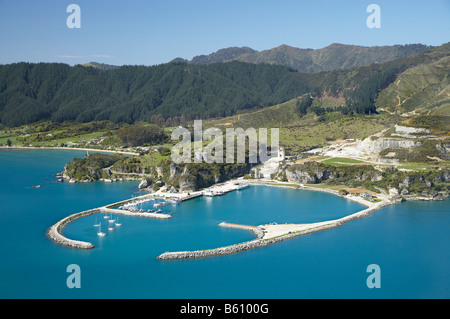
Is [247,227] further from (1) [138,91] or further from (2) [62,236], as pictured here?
(1) [138,91]

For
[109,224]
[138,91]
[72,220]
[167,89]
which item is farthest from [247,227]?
[138,91]

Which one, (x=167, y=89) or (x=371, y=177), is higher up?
(x=167, y=89)

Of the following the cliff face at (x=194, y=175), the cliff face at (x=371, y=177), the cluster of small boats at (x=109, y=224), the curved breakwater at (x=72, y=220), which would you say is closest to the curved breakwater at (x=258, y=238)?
the curved breakwater at (x=72, y=220)

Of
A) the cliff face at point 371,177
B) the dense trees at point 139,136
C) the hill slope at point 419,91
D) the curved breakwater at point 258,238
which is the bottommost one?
the curved breakwater at point 258,238

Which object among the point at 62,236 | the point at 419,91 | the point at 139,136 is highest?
the point at 419,91

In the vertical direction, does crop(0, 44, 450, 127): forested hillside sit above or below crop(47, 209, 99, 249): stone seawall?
above

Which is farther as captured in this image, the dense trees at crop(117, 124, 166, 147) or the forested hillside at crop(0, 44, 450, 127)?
the forested hillside at crop(0, 44, 450, 127)

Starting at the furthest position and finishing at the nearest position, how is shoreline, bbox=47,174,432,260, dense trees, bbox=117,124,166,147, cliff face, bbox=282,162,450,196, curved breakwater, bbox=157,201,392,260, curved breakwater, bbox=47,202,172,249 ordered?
dense trees, bbox=117,124,166,147, cliff face, bbox=282,162,450,196, curved breakwater, bbox=47,202,172,249, shoreline, bbox=47,174,432,260, curved breakwater, bbox=157,201,392,260

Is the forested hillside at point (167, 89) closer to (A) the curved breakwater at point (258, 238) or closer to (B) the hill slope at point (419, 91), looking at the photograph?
(B) the hill slope at point (419, 91)

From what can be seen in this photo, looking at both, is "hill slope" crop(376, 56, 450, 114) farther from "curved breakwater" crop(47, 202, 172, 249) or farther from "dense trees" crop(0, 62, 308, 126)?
"curved breakwater" crop(47, 202, 172, 249)

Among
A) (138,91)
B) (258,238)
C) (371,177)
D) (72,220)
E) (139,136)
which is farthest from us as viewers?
(138,91)

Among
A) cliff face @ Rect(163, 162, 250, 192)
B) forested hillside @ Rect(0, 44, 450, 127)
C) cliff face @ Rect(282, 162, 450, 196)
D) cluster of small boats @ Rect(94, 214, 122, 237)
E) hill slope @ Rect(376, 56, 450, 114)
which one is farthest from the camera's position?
forested hillside @ Rect(0, 44, 450, 127)

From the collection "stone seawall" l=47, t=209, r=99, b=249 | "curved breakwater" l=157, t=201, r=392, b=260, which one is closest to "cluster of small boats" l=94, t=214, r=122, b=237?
"stone seawall" l=47, t=209, r=99, b=249
